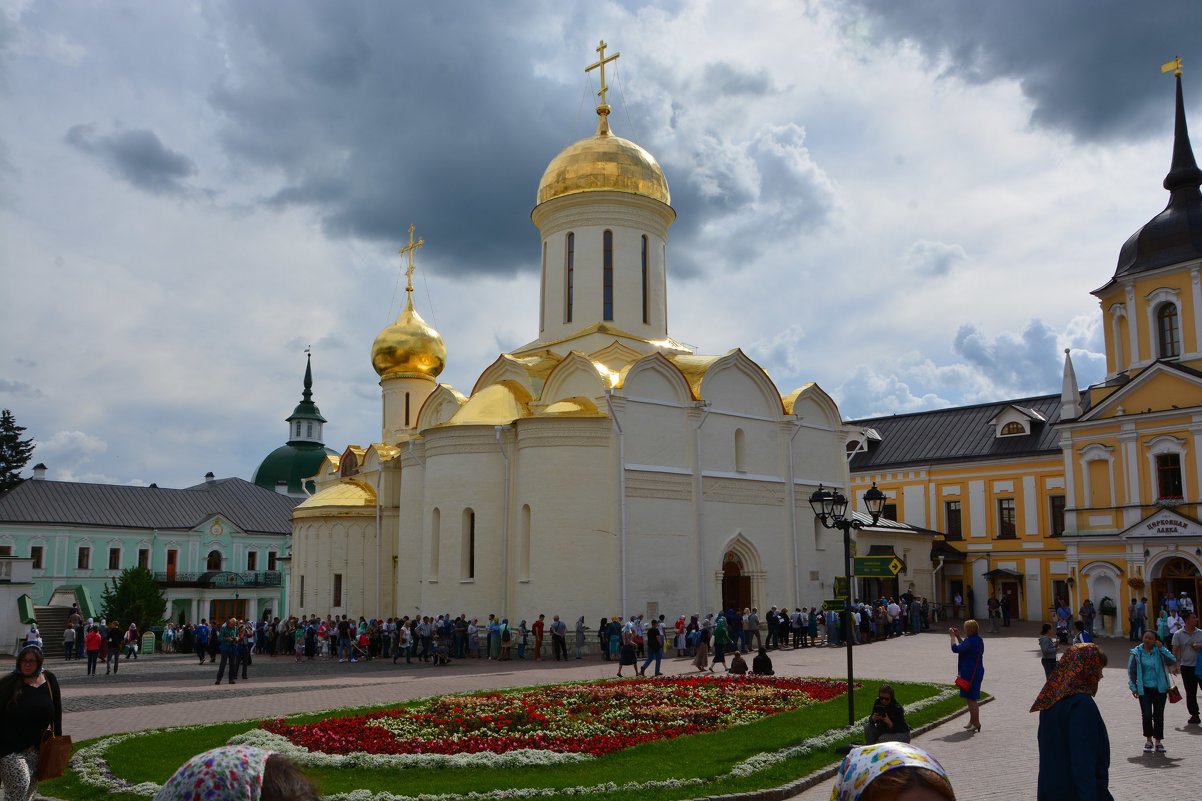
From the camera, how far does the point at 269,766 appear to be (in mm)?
2844

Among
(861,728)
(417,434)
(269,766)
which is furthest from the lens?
(417,434)

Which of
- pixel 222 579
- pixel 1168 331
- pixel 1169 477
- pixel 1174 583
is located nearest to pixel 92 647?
pixel 1174 583

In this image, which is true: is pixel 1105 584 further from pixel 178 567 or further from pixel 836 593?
pixel 178 567

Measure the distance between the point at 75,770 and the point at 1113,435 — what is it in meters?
28.7

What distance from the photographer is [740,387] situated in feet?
95.7

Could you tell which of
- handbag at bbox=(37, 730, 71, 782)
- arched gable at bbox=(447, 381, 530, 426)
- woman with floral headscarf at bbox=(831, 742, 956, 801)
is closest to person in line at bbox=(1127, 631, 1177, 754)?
woman with floral headscarf at bbox=(831, 742, 956, 801)

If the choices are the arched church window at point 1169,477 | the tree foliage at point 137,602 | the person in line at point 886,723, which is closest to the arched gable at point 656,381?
the arched church window at point 1169,477

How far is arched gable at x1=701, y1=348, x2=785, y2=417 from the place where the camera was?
1117 inches

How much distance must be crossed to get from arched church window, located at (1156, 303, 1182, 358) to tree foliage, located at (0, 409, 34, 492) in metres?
51.9

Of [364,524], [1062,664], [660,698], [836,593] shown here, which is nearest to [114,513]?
[364,524]

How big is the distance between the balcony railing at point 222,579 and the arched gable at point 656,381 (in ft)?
106

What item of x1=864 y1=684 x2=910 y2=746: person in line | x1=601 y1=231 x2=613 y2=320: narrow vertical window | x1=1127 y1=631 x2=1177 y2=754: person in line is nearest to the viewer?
x1=864 y1=684 x2=910 y2=746: person in line

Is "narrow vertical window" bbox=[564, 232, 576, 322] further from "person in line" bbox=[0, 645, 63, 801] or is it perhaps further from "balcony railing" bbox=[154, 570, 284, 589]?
"balcony railing" bbox=[154, 570, 284, 589]

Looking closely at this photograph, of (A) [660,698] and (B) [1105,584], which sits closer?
(A) [660,698]
